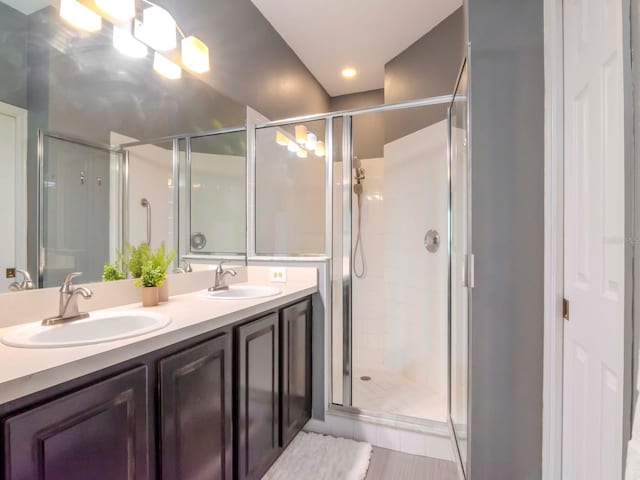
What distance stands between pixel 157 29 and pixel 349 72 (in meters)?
2.11

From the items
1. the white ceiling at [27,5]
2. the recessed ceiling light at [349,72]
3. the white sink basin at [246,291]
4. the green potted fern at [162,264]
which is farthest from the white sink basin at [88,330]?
the recessed ceiling light at [349,72]

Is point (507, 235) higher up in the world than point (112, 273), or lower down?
higher up

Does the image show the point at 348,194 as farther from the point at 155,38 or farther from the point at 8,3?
the point at 8,3

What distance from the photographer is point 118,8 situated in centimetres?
143

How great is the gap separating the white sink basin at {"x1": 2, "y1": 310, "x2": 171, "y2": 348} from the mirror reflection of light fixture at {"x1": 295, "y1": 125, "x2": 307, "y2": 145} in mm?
1901

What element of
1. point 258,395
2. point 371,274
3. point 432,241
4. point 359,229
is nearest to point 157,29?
point 258,395

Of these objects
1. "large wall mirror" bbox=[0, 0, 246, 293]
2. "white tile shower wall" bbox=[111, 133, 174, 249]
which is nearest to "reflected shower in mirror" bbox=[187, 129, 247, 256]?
"large wall mirror" bbox=[0, 0, 246, 293]

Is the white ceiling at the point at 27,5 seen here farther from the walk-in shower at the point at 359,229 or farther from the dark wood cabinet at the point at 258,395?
the walk-in shower at the point at 359,229

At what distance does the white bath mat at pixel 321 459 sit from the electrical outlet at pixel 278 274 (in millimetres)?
984

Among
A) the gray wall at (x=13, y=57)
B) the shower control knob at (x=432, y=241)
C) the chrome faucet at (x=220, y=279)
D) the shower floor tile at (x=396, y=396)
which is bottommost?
the shower floor tile at (x=396, y=396)

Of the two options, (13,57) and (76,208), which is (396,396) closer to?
(76,208)

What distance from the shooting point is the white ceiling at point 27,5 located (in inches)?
42.6

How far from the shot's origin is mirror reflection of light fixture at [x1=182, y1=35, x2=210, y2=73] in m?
1.78

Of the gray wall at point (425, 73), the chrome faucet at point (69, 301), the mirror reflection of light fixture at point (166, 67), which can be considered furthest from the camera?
the gray wall at point (425, 73)
